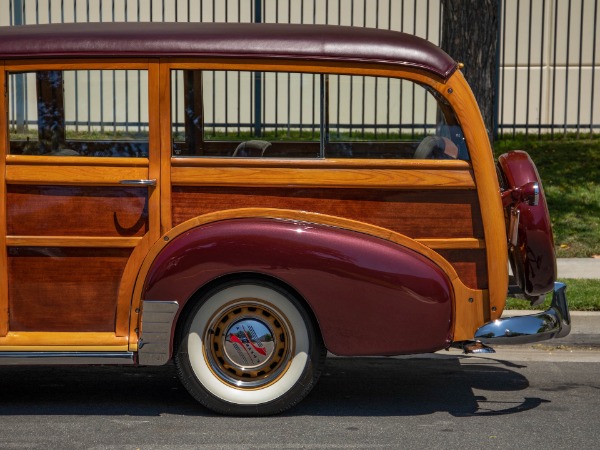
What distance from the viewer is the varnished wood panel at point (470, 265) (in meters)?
5.64

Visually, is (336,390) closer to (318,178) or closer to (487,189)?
(318,178)

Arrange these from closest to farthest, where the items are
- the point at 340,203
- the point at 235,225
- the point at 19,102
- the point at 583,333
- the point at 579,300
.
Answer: the point at 235,225
the point at 340,203
the point at 19,102
the point at 583,333
the point at 579,300

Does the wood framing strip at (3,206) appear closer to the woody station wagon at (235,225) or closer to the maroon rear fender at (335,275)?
the woody station wagon at (235,225)

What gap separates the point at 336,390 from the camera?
630 cm

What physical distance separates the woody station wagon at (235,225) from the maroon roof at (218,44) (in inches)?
0.4

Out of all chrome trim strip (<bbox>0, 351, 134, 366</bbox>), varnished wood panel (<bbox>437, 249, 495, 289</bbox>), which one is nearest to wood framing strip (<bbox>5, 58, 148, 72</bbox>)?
chrome trim strip (<bbox>0, 351, 134, 366</bbox>)

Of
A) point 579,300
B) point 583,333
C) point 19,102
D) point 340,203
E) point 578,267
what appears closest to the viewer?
point 340,203

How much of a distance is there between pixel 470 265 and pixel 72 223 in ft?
6.79

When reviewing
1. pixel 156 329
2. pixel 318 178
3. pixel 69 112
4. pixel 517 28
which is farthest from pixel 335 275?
pixel 517 28

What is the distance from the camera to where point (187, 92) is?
226 inches

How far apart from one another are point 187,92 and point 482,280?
184cm

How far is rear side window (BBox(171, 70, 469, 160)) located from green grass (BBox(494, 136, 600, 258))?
4.75 meters

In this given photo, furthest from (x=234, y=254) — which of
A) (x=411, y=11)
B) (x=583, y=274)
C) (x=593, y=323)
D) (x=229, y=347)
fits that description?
(x=411, y=11)

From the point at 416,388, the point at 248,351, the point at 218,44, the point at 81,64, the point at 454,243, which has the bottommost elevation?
the point at 416,388
